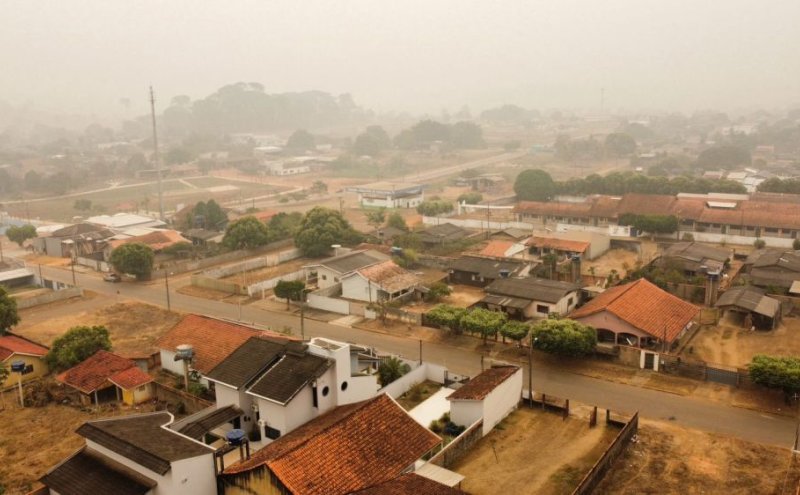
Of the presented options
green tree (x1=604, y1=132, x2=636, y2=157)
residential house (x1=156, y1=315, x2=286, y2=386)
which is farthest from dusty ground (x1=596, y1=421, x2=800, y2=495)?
green tree (x1=604, y1=132, x2=636, y2=157)

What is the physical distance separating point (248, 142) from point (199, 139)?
12.8m

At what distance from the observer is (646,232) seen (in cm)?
4409

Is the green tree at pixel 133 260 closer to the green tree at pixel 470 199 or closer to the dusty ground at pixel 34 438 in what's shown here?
the dusty ground at pixel 34 438

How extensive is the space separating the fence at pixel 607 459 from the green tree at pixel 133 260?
92.8 feet

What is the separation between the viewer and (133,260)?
118 ft

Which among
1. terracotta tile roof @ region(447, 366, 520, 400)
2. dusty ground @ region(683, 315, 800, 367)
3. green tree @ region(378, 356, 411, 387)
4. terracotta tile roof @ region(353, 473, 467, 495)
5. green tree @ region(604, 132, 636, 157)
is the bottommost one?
dusty ground @ region(683, 315, 800, 367)

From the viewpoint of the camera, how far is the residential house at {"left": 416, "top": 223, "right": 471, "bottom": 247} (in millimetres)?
41719

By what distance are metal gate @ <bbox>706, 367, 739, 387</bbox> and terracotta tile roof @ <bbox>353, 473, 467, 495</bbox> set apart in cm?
1142

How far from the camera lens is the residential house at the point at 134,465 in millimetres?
13352

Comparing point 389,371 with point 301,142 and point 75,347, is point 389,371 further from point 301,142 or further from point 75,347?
point 301,142

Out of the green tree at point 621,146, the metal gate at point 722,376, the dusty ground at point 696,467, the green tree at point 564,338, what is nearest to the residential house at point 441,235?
the green tree at point 564,338

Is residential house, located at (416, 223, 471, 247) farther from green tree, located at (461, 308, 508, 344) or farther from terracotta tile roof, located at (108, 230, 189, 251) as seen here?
green tree, located at (461, 308, 508, 344)

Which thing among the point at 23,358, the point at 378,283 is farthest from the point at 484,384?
the point at 23,358

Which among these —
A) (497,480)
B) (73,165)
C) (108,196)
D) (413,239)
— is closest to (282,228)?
(413,239)
